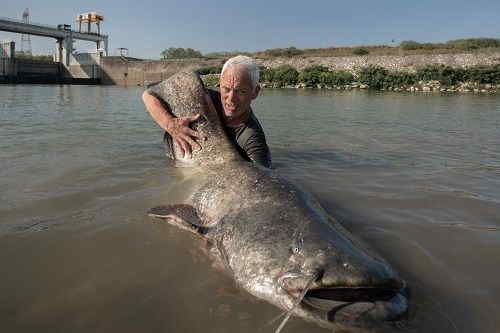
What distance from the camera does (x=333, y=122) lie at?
983 centimetres

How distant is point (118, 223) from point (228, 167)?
98 cm

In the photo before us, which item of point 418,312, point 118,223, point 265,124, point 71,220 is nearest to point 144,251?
point 118,223

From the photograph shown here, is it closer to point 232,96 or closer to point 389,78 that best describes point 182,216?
point 232,96

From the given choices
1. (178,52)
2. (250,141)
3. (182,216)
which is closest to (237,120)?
(250,141)

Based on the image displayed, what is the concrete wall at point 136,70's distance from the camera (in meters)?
44.6

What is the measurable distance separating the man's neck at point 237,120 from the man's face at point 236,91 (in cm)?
4

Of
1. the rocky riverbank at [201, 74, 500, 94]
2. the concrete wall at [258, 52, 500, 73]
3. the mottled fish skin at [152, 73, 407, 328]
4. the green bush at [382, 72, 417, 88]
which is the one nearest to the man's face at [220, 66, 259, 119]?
the mottled fish skin at [152, 73, 407, 328]

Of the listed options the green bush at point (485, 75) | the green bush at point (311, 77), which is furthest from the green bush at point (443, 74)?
the green bush at point (311, 77)

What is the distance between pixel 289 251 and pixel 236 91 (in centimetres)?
213

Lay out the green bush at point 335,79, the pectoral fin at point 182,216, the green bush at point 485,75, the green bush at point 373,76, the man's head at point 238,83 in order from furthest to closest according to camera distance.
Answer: the green bush at point 335,79
the green bush at point 373,76
the green bush at point 485,75
the man's head at point 238,83
the pectoral fin at point 182,216

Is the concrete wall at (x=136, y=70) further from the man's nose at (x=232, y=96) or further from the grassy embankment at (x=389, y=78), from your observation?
the man's nose at (x=232, y=96)

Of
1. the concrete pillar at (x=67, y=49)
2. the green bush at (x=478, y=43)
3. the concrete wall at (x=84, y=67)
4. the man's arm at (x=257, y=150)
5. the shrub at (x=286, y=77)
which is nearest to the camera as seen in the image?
the man's arm at (x=257, y=150)

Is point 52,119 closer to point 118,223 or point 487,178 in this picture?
point 118,223

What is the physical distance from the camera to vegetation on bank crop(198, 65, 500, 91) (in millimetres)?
29572
